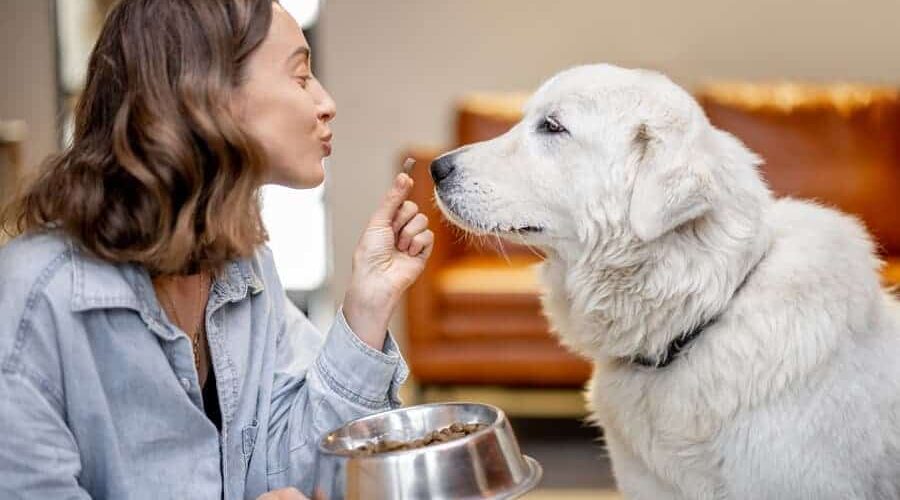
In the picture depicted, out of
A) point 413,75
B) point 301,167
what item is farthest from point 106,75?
point 413,75

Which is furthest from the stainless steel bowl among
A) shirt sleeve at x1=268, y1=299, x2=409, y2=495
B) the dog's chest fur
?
the dog's chest fur

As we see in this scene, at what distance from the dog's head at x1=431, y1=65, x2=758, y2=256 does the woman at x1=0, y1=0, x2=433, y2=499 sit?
0.82ft

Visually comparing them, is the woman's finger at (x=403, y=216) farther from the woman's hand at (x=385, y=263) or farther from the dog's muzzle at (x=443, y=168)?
the dog's muzzle at (x=443, y=168)

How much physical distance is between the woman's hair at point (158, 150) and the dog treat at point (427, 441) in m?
0.32

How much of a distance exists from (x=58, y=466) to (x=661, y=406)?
83 cm

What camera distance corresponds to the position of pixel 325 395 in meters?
1.45

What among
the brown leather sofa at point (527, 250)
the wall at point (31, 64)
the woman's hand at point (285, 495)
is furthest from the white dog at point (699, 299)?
the wall at point (31, 64)

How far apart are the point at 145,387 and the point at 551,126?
74 cm

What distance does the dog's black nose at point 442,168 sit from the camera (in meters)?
1.62

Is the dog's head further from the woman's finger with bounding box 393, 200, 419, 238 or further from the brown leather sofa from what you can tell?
the brown leather sofa

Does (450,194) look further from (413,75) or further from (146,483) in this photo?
(413,75)

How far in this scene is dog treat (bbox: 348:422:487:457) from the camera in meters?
1.28

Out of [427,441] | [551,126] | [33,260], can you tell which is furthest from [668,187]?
[33,260]

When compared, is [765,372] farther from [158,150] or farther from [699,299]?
[158,150]
